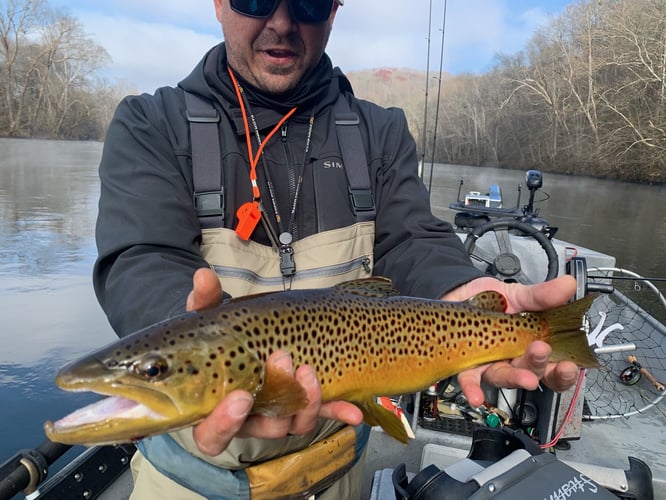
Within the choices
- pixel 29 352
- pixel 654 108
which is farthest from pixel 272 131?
pixel 654 108

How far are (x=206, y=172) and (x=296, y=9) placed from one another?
35.7 inches

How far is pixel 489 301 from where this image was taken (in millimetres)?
1978

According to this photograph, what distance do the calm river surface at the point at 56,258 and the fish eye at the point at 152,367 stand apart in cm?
370

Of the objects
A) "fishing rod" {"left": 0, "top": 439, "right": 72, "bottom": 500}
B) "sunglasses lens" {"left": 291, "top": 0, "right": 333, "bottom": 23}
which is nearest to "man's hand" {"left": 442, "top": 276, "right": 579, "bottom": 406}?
"sunglasses lens" {"left": 291, "top": 0, "right": 333, "bottom": 23}

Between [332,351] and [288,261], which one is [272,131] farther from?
[332,351]

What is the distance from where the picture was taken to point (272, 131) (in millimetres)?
2381

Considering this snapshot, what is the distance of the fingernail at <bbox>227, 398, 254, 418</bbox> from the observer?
1300 mm

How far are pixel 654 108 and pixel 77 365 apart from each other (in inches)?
1693

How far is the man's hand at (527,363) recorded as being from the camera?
1779 millimetres

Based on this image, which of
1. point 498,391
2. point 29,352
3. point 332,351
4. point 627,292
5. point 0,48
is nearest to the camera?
point 332,351

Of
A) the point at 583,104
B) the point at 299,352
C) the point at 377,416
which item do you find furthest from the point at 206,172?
the point at 583,104

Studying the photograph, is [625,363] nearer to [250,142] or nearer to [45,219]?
[250,142]

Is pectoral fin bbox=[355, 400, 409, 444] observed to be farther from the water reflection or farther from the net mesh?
the water reflection

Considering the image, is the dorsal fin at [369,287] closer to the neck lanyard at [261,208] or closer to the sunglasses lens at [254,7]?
the neck lanyard at [261,208]
